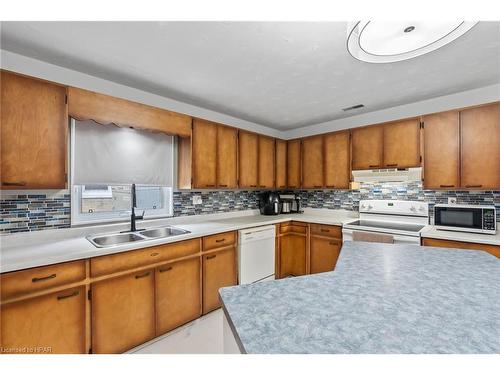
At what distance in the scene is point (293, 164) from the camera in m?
3.90

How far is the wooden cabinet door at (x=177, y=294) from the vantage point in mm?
2096

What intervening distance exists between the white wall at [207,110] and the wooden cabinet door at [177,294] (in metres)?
1.76

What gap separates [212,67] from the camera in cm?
200

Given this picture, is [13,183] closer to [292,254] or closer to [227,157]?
[227,157]

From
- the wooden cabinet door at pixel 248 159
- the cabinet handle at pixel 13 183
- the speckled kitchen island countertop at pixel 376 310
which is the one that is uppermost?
the wooden cabinet door at pixel 248 159

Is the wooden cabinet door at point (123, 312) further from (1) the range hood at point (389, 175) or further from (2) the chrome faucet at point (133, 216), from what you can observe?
(1) the range hood at point (389, 175)

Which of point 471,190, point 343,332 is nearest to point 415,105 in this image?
point 471,190

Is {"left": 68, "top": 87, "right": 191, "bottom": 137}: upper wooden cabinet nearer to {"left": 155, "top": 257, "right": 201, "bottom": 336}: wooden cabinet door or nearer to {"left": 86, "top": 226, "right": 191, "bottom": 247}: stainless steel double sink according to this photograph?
{"left": 86, "top": 226, "right": 191, "bottom": 247}: stainless steel double sink

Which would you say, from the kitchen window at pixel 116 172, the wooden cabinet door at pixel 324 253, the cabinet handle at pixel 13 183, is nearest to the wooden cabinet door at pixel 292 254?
the wooden cabinet door at pixel 324 253

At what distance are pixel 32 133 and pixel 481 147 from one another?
13.0 feet

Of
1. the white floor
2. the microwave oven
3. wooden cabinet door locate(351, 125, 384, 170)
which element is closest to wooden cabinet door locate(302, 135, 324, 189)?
wooden cabinet door locate(351, 125, 384, 170)

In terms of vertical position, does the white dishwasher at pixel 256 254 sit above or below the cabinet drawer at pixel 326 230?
below

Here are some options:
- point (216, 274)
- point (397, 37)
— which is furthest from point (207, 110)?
point (397, 37)
